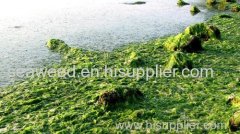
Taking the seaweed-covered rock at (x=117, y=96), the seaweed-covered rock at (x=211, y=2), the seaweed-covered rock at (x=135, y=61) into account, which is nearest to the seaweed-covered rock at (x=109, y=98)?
the seaweed-covered rock at (x=117, y=96)

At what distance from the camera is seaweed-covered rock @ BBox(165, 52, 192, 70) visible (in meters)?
21.4

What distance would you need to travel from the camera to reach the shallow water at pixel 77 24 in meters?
26.2

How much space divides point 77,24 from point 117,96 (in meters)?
19.9

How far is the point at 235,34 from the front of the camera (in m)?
29.5

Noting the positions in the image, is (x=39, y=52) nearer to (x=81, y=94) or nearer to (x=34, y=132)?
(x=81, y=94)

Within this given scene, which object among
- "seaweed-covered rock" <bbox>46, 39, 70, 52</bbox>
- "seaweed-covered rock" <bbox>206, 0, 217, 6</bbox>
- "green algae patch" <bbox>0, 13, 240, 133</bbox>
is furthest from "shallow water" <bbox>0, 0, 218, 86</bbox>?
"green algae patch" <bbox>0, 13, 240, 133</bbox>

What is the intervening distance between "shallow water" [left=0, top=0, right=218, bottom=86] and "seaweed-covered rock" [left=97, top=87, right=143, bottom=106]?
6.65 meters

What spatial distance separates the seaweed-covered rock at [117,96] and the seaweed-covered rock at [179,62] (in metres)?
4.78

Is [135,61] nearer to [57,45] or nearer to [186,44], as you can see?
[186,44]

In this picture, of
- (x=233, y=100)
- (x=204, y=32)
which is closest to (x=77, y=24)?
(x=204, y=32)

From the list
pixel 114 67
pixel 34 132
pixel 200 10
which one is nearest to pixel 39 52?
pixel 114 67

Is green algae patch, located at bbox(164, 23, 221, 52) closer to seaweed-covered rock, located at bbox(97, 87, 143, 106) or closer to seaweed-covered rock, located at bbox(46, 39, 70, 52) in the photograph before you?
seaweed-covered rock, located at bbox(46, 39, 70, 52)

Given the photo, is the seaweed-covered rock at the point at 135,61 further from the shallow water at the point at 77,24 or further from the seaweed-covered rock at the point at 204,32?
→ the seaweed-covered rock at the point at 204,32

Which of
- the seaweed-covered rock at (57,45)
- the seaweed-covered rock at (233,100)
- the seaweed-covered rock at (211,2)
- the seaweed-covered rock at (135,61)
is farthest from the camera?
the seaweed-covered rock at (211,2)
